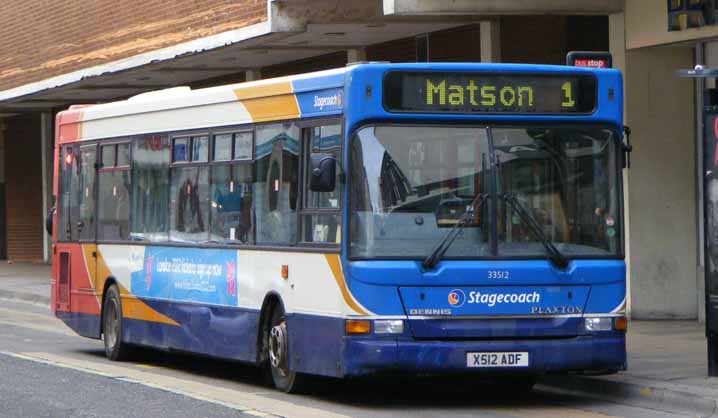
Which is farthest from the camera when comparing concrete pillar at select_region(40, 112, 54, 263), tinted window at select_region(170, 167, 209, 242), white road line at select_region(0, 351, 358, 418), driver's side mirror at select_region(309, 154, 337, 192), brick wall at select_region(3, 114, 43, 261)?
brick wall at select_region(3, 114, 43, 261)

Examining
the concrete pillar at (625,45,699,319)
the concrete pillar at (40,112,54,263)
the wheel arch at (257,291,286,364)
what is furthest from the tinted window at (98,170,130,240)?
the concrete pillar at (40,112,54,263)

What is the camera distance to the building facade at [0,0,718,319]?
19.7 metres

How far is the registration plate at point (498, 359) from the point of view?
11820mm

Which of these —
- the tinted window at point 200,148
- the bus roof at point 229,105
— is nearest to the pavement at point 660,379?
the bus roof at point 229,105

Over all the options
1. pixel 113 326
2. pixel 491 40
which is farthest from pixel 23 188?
pixel 113 326

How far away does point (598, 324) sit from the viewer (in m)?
12.2

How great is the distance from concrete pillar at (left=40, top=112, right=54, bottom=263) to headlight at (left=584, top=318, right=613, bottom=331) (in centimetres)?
3060

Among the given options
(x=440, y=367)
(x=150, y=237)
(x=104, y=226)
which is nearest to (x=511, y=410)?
(x=440, y=367)

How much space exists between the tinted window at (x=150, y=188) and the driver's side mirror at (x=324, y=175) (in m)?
4.02

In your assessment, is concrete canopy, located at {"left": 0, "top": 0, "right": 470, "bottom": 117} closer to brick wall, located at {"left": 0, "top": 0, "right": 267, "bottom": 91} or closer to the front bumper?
brick wall, located at {"left": 0, "top": 0, "right": 267, "bottom": 91}

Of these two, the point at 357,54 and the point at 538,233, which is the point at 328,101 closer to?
the point at 538,233

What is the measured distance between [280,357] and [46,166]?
29423 millimetres

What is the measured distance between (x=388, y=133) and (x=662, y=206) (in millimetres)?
8642

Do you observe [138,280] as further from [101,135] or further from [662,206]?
[662,206]
